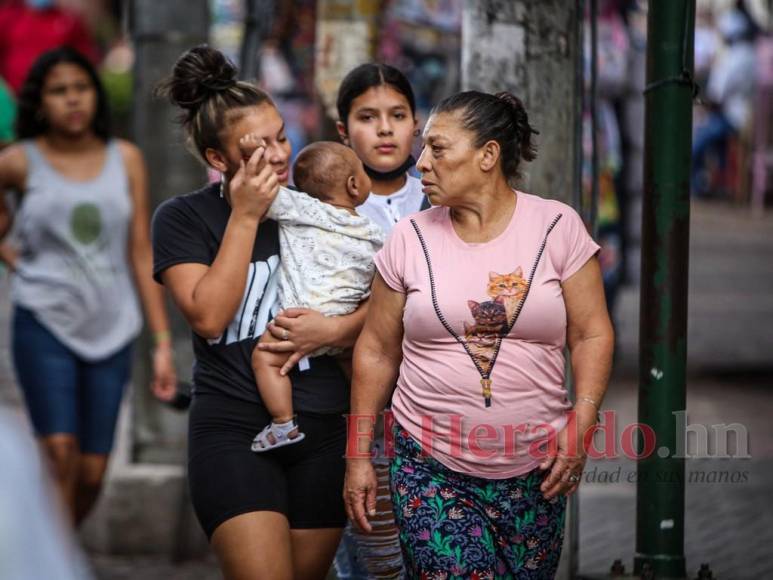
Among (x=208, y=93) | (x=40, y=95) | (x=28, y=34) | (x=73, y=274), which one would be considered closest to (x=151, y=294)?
(x=73, y=274)

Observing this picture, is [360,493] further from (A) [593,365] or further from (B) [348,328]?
(A) [593,365]

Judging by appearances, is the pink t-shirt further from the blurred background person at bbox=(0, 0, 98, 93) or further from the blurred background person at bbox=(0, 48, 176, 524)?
the blurred background person at bbox=(0, 0, 98, 93)

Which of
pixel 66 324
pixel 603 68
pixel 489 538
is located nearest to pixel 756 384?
pixel 603 68

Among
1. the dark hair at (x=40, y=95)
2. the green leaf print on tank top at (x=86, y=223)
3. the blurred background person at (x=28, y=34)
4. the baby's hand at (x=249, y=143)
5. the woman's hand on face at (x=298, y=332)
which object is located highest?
the blurred background person at (x=28, y=34)

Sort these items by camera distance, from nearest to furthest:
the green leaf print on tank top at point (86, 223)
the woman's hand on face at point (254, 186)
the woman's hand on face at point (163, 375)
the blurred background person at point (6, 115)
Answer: the woman's hand on face at point (254, 186) → the woman's hand on face at point (163, 375) → the green leaf print on tank top at point (86, 223) → the blurred background person at point (6, 115)

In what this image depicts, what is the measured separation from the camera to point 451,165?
3.71 m

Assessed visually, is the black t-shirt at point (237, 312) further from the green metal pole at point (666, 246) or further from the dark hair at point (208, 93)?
the green metal pole at point (666, 246)

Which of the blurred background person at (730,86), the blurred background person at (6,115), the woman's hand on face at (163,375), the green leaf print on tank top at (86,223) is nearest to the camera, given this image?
the woman's hand on face at (163,375)

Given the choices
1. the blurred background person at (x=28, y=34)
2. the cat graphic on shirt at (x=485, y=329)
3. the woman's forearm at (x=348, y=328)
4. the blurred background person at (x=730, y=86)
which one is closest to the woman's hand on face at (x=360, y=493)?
the woman's forearm at (x=348, y=328)

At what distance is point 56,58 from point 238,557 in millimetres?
2961

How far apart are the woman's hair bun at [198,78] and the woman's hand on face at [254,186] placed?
23 cm

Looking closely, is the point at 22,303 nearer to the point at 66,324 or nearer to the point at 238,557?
the point at 66,324

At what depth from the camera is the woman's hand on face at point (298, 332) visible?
3.81m

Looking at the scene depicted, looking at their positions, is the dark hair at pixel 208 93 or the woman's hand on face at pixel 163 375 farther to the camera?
the woman's hand on face at pixel 163 375
